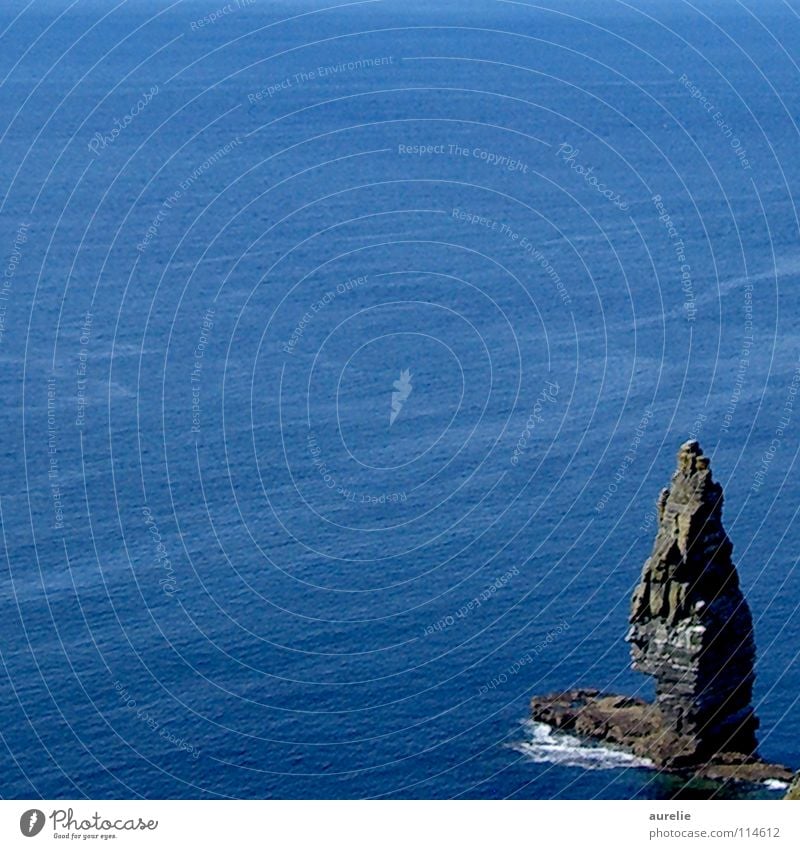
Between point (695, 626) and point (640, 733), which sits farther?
point (640, 733)

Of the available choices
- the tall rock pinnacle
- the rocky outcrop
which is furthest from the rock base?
the tall rock pinnacle

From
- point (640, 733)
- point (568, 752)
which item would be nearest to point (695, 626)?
point (640, 733)

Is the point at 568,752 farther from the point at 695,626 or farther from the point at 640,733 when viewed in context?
the point at 695,626

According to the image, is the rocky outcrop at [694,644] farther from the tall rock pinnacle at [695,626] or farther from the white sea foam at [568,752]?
the white sea foam at [568,752]

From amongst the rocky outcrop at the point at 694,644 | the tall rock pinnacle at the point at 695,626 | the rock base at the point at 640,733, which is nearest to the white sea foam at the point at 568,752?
the rock base at the point at 640,733

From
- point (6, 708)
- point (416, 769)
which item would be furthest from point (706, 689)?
point (6, 708)

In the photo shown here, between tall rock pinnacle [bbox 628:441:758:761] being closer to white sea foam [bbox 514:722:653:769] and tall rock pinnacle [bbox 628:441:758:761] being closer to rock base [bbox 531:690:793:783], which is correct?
rock base [bbox 531:690:793:783]

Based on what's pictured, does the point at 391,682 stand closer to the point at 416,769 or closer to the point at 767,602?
the point at 416,769
